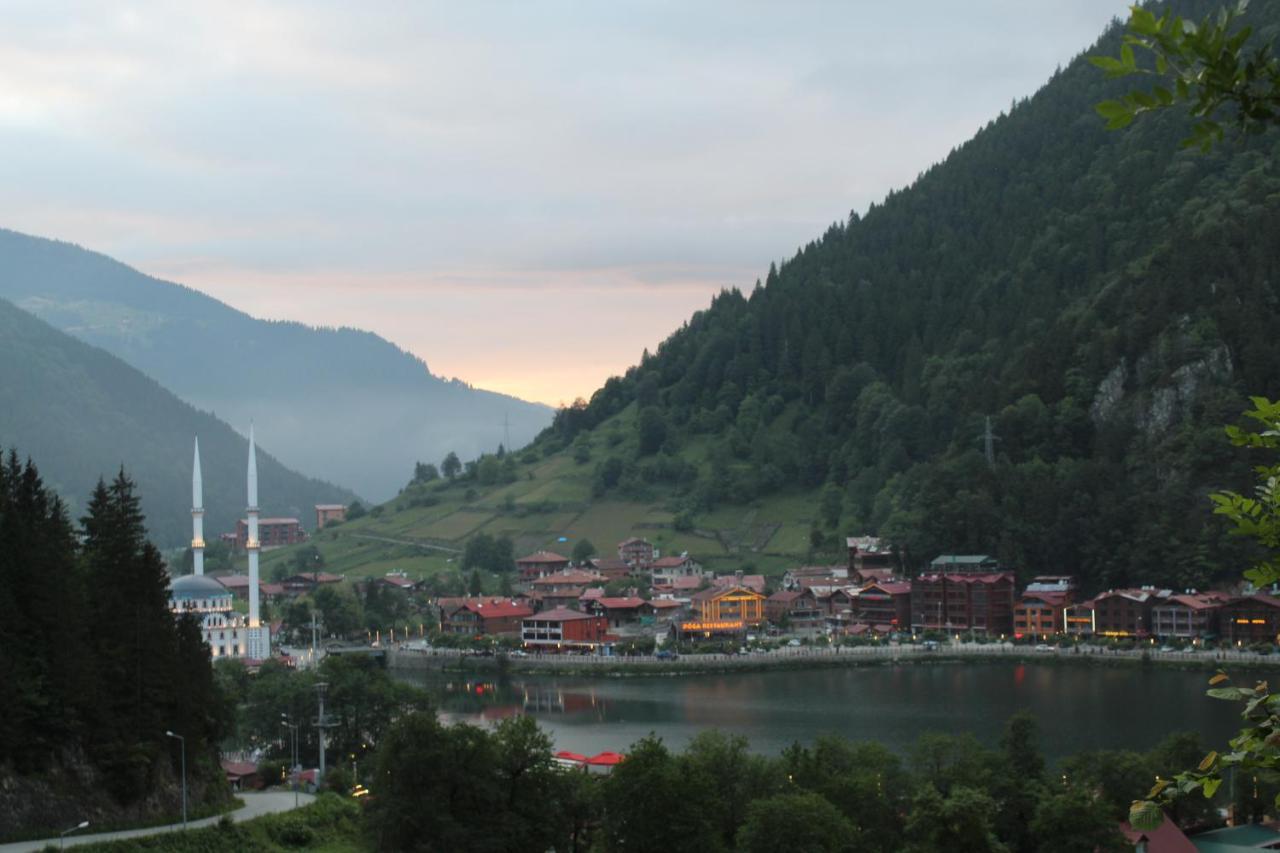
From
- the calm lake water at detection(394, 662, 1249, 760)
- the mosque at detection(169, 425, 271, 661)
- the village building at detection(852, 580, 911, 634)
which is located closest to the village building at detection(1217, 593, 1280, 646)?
the calm lake water at detection(394, 662, 1249, 760)

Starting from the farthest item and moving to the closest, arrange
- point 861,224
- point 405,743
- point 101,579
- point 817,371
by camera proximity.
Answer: point 861,224 < point 817,371 < point 101,579 < point 405,743

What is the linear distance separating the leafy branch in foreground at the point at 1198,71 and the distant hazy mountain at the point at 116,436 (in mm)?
140468

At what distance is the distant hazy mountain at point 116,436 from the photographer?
152 meters

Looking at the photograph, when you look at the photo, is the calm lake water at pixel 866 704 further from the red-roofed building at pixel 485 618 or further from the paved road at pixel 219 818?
the paved road at pixel 219 818

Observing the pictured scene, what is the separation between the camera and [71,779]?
20.9 m

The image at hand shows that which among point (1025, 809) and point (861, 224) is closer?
point (1025, 809)

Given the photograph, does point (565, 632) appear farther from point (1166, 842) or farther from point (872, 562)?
point (1166, 842)

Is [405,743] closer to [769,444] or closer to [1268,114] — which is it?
[1268,114]

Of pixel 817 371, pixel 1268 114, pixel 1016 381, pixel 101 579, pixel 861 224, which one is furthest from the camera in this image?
pixel 861 224

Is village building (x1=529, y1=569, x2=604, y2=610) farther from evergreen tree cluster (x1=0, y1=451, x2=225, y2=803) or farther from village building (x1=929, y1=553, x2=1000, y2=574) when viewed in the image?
evergreen tree cluster (x1=0, y1=451, x2=225, y2=803)

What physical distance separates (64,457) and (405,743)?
146m

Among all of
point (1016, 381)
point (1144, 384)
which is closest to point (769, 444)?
point (1016, 381)

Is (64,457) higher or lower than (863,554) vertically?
higher

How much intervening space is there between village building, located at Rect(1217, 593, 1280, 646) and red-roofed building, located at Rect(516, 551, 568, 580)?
32234 mm
